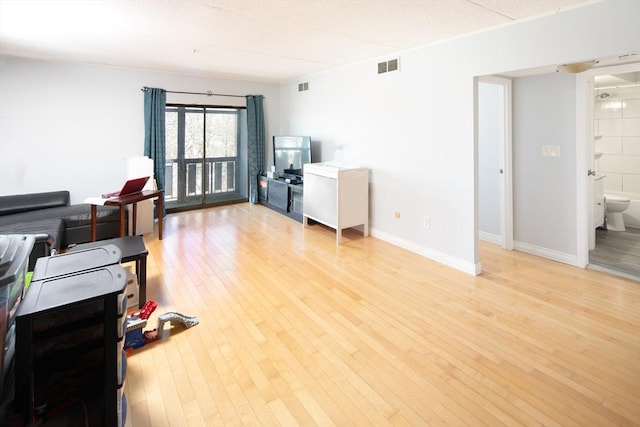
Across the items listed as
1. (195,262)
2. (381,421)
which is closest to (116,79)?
(195,262)

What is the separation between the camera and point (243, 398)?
5.69 feet

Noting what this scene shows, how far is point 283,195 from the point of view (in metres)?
→ 5.67

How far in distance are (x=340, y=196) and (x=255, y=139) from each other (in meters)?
2.89

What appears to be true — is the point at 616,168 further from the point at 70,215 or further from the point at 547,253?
the point at 70,215

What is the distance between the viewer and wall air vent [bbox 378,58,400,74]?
153 inches

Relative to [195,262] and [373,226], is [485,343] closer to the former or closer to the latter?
[373,226]

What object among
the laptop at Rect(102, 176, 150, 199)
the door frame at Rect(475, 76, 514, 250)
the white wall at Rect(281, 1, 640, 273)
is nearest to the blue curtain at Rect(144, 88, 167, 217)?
the laptop at Rect(102, 176, 150, 199)

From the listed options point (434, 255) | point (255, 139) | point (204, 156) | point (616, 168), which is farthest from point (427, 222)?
point (204, 156)

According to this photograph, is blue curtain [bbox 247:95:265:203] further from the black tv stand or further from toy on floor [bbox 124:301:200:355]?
toy on floor [bbox 124:301:200:355]

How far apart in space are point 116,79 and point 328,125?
3239 millimetres

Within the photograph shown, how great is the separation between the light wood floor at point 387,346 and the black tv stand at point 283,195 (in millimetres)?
1813

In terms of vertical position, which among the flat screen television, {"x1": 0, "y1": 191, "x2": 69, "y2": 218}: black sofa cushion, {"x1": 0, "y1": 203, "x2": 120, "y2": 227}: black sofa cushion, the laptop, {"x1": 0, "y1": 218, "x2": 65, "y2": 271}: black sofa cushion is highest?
the flat screen television

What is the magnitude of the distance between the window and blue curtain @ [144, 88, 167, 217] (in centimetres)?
32

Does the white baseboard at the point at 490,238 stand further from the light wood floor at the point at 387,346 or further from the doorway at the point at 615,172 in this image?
the doorway at the point at 615,172
